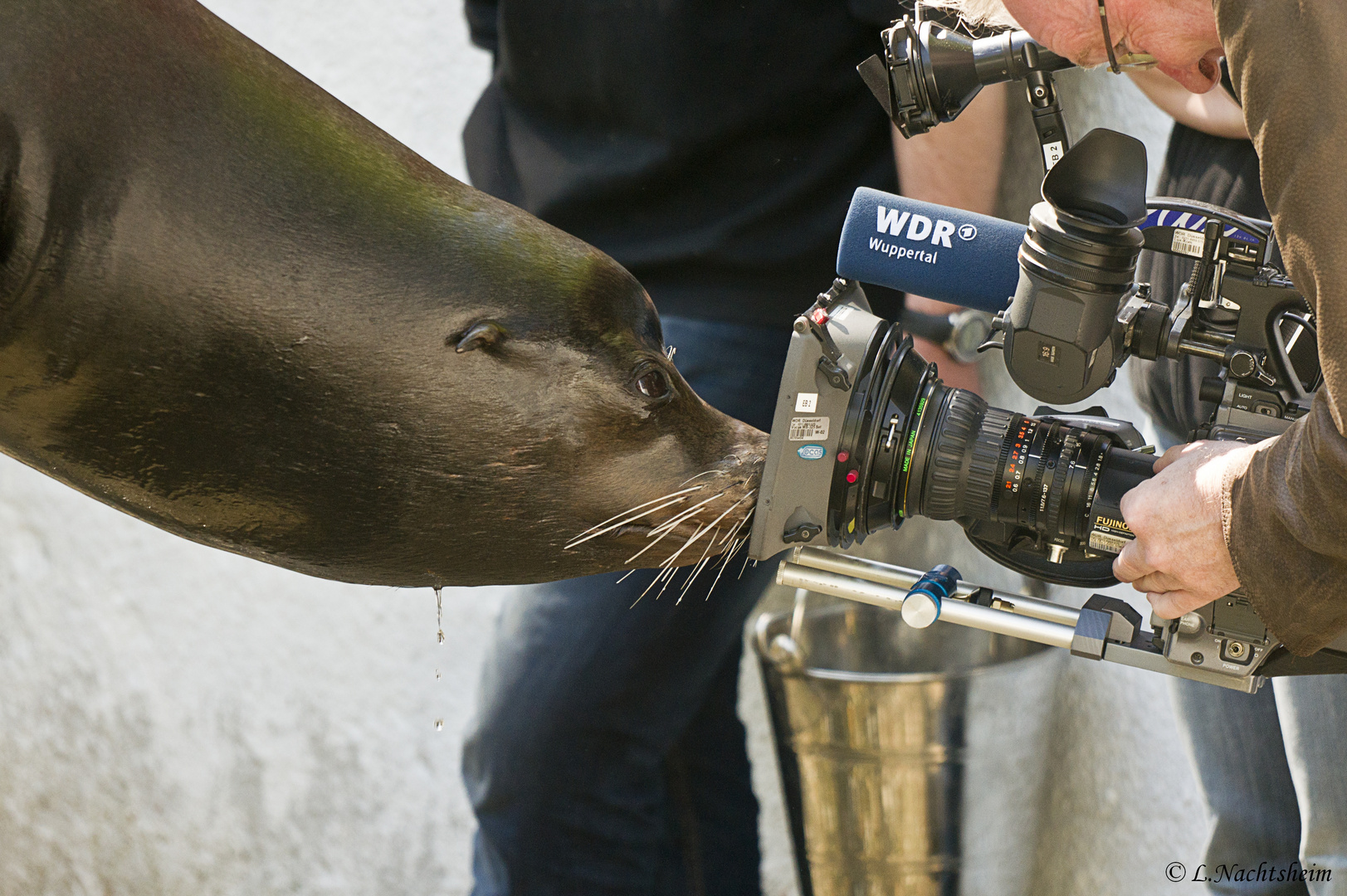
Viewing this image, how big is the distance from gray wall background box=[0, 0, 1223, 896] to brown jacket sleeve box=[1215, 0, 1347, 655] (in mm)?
1015

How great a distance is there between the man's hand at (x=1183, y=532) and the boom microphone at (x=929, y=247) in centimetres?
25

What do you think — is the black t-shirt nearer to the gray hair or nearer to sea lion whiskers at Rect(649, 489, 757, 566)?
the gray hair

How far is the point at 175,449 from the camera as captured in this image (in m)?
0.97

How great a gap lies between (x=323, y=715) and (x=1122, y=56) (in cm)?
209

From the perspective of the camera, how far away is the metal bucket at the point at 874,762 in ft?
5.90

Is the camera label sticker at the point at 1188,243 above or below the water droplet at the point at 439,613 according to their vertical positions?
above

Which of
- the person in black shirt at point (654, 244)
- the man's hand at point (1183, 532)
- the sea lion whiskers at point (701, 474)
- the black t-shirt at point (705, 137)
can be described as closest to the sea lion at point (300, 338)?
the sea lion whiskers at point (701, 474)

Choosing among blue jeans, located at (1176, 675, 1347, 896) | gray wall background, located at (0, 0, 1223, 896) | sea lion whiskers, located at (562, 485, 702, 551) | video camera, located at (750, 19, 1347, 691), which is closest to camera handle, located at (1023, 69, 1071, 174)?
video camera, located at (750, 19, 1347, 691)

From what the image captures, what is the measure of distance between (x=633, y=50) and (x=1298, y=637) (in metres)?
1.14

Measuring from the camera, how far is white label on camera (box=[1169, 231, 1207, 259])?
1.08 m

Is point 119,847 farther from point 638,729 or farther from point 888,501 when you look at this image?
point 888,501

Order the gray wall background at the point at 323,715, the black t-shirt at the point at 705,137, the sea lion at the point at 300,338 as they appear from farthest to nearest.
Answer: the gray wall background at the point at 323,715 < the black t-shirt at the point at 705,137 < the sea lion at the point at 300,338

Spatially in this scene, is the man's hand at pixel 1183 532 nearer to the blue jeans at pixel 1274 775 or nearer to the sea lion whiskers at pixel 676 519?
the sea lion whiskers at pixel 676 519

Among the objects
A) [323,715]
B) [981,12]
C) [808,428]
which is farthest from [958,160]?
[323,715]
